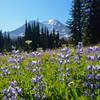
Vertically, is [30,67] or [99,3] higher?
[99,3]

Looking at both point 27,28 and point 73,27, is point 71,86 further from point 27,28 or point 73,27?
point 27,28

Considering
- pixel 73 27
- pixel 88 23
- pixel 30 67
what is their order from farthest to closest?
pixel 73 27
pixel 88 23
pixel 30 67

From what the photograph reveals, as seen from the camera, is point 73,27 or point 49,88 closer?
point 49,88

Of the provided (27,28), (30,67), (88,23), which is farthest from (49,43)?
(30,67)

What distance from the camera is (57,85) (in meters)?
2.67

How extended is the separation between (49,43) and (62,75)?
67652mm

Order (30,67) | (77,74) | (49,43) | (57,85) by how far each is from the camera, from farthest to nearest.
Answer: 1. (49,43)
2. (30,67)
3. (77,74)
4. (57,85)

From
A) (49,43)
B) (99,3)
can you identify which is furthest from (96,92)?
(49,43)

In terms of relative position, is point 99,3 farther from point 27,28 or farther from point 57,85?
point 27,28

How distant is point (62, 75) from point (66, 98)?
2.87ft

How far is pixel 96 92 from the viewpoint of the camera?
2219mm

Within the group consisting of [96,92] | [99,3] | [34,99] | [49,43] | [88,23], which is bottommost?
[49,43]

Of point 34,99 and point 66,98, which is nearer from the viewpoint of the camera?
point 66,98

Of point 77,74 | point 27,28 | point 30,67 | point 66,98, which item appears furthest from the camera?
point 27,28
